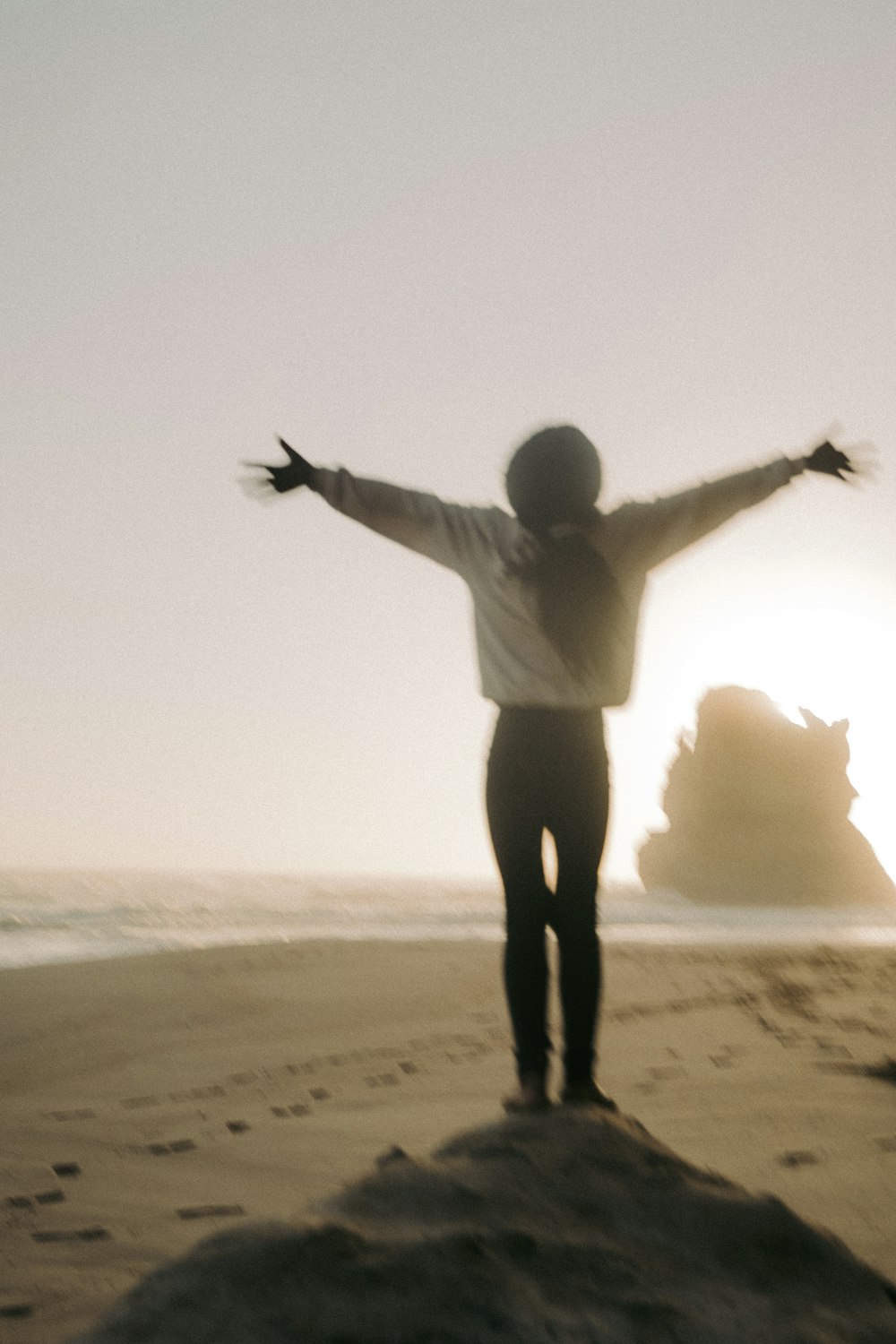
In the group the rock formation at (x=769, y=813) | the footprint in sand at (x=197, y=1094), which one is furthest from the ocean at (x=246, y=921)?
the rock formation at (x=769, y=813)

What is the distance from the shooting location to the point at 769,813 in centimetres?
5562

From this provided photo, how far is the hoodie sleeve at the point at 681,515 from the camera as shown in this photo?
3025mm

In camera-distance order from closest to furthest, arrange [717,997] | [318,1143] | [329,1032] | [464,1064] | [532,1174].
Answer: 1. [532,1174]
2. [318,1143]
3. [464,1064]
4. [329,1032]
5. [717,997]

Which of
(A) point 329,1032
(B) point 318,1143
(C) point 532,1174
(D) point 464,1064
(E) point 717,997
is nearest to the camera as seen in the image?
(C) point 532,1174

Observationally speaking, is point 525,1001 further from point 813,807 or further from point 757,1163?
point 813,807

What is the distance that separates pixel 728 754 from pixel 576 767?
5484 cm

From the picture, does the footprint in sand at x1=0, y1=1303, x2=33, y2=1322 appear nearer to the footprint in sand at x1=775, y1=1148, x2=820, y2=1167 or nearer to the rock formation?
the footprint in sand at x1=775, y1=1148, x2=820, y2=1167

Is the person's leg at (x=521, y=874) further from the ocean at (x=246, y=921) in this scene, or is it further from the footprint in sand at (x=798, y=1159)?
the ocean at (x=246, y=921)

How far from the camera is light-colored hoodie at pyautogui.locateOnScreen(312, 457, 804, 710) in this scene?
2.94m

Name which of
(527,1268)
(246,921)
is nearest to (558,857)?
(527,1268)

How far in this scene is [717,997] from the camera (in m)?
6.55

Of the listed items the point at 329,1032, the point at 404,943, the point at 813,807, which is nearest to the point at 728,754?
the point at 813,807

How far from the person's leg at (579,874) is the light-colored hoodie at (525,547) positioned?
0.18m

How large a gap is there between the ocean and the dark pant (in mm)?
6654
